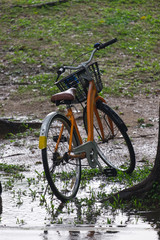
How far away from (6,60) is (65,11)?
4666 millimetres

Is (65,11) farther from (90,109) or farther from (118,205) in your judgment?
(118,205)

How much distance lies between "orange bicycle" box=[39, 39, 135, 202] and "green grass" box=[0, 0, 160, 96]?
4.36m

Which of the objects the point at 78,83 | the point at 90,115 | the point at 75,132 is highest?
the point at 78,83

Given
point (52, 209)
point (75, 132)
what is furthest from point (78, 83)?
point (52, 209)

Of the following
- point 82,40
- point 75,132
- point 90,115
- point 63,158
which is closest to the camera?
point 63,158

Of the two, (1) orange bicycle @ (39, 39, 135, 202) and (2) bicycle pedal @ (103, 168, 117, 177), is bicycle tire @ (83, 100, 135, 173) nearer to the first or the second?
(1) orange bicycle @ (39, 39, 135, 202)

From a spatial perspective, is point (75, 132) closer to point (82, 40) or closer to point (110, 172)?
point (110, 172)

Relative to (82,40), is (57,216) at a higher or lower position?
lower

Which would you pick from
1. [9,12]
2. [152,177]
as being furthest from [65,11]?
[152,177]

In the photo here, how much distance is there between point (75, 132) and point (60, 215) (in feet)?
3.55

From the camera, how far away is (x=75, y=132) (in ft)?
15.9

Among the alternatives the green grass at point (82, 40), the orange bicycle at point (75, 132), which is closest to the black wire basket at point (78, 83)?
the orange bicycle at point (75, 132)

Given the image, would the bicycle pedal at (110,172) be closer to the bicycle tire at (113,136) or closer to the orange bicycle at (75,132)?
the orange bicycle at (75,132)

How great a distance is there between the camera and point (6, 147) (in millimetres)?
7258
